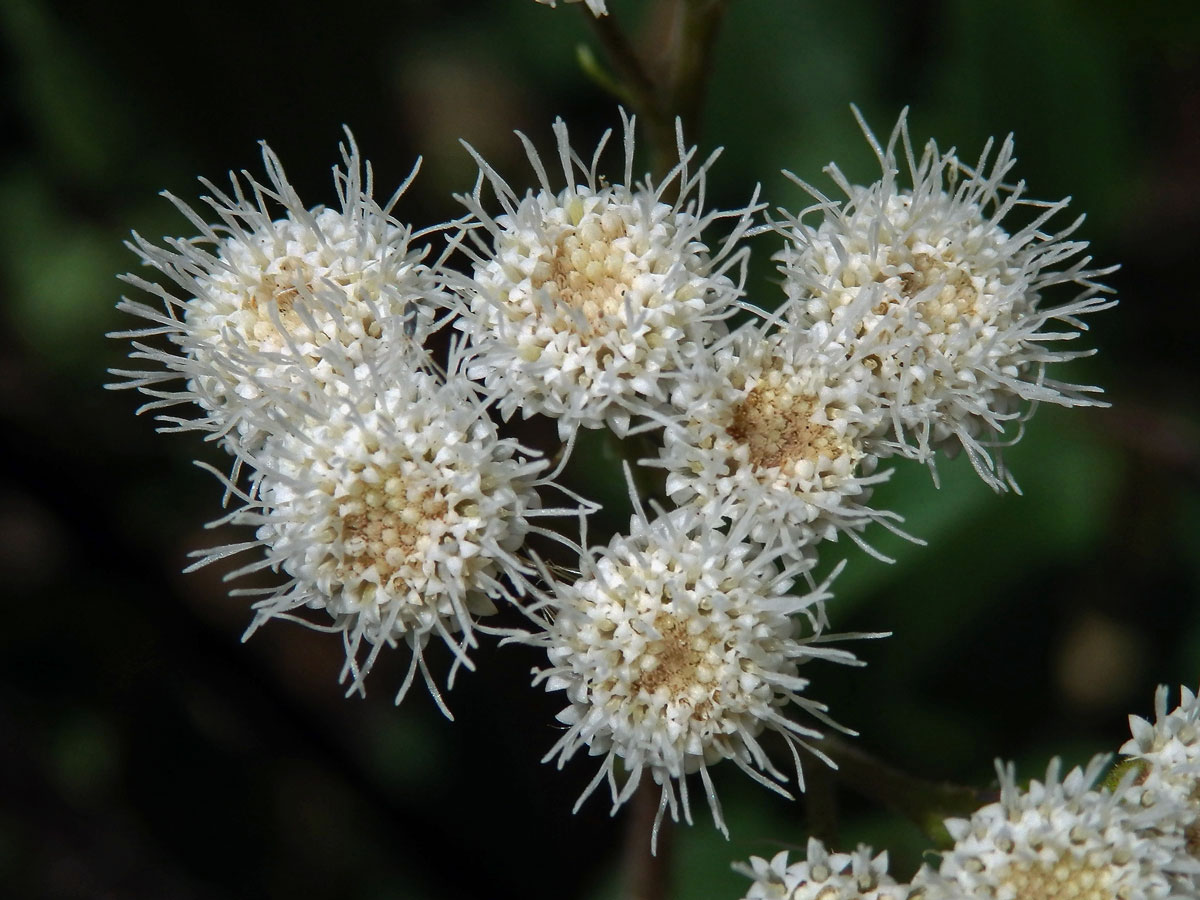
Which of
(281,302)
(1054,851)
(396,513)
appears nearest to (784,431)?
(396,513)

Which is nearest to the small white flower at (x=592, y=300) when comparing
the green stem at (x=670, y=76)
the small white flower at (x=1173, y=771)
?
the green stem at (x=670, y=76)

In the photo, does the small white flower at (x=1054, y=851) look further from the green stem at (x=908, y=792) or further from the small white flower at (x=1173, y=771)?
the green stem at (x=908, y=792)

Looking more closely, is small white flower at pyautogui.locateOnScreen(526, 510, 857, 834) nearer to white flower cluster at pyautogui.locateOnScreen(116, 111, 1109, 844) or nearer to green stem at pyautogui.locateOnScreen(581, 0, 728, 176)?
white flower cluster at pyautogui.locateOnScreen(116, 111, 1109, 844)

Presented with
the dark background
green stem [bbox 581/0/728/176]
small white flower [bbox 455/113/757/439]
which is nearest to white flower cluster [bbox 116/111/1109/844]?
small white flower [bbox 455/113/757/439]

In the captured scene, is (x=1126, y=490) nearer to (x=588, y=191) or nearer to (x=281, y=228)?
(x=588, y=191)

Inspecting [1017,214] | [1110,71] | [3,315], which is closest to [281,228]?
[3,315]

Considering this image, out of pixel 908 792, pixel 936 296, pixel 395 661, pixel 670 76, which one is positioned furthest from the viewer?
pixel 395 661

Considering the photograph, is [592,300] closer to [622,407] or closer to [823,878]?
[622,407]
